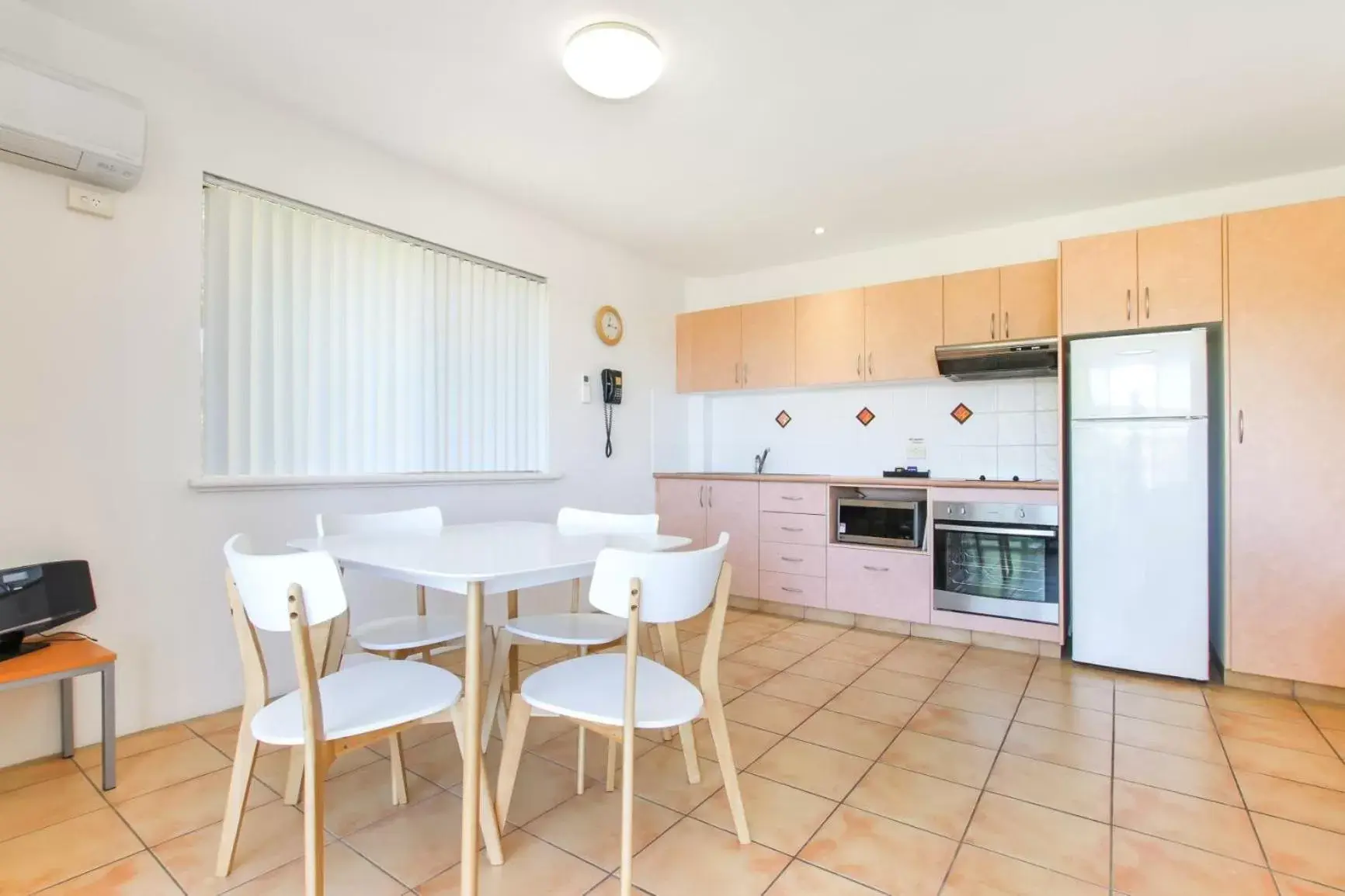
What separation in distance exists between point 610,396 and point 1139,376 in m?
2.89

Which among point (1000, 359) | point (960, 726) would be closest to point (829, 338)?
point (1000, 359)

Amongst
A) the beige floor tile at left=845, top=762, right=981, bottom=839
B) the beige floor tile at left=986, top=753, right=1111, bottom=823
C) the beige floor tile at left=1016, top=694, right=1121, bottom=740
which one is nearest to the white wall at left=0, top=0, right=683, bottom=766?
the beige floor tile at left=845, top=762, right=981, bottom=839

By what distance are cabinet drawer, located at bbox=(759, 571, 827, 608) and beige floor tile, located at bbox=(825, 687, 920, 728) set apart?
1.14m

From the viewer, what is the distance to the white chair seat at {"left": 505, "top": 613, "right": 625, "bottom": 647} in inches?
76.8

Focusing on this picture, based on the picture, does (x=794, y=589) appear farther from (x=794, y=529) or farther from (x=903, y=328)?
(x=903, y=328)

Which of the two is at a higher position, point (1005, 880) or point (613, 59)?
point (613, 59)

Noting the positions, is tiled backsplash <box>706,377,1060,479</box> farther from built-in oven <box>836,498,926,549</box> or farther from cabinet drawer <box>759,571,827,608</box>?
cabinet drawer <box>759,571,827,608</box>

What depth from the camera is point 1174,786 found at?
1.99 m

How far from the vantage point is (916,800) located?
191 centimetres

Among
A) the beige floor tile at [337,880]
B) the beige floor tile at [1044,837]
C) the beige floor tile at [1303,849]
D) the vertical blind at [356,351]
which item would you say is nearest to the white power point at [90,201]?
the vertical blind at [356,351]

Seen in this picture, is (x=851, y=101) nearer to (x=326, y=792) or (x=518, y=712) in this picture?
(x=518, y=712)

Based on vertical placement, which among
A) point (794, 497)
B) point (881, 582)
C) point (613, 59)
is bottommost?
point (881, 582)

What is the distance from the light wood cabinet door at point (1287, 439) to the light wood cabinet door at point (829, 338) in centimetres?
183

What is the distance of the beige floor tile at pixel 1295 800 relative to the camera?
5.95ft
